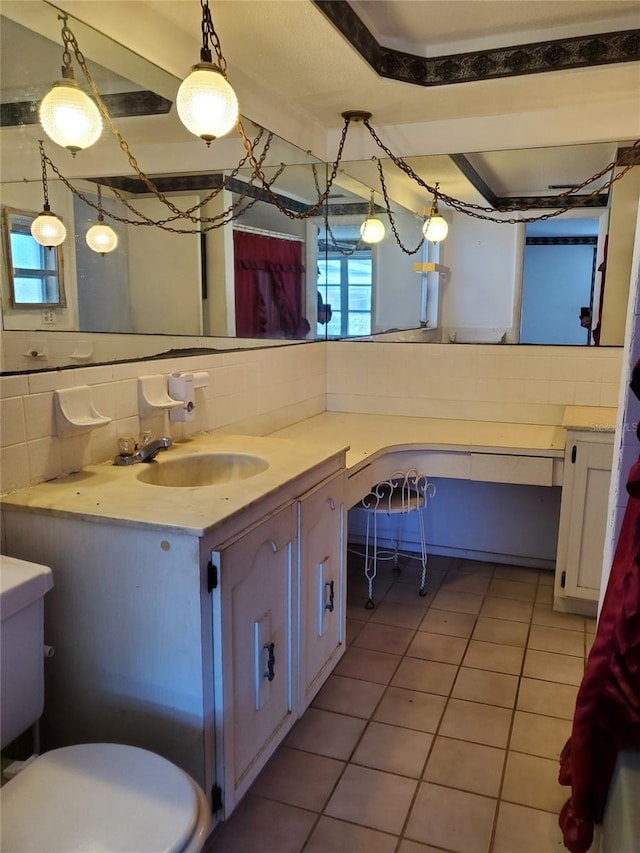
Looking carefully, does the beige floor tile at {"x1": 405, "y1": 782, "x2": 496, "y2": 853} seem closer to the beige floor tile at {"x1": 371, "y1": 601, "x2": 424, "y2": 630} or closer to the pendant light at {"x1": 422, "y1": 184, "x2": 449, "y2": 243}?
the beige floor tile at {"x1": 371, "y1": 601, "x2": 424, "y2": 630}

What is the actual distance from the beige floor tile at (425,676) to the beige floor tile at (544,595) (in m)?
Answer: 0.77

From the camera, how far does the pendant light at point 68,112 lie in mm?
1755

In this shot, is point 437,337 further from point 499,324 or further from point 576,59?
point 576,59

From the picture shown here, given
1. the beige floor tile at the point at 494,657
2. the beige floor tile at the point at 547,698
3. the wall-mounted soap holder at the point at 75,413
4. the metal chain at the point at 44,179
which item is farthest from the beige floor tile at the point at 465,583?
the metal chain at the point at 44,179

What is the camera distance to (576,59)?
252 centimetres

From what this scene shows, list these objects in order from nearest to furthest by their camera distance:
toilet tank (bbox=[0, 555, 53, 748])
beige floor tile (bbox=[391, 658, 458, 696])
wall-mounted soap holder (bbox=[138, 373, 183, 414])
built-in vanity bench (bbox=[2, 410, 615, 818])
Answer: toilet tank (bbox=[0, 555, 53, 748]) < built-in vanity bench (bbox=[2, 410, 615, 818]) < wall-mounted soap holder (bbox=[138, 373, 183, 414]) < beige floor tile (bbox=[391, 658, 458, 696])

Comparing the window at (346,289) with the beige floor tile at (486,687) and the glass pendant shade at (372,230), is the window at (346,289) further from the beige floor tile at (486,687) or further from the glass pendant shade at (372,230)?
the beige floor tile at (486,687)

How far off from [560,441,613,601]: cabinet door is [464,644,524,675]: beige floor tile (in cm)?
45

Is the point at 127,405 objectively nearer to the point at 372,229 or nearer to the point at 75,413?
the point at 75,413

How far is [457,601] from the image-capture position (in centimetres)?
300

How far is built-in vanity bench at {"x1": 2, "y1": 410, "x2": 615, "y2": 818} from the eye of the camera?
4.67ft

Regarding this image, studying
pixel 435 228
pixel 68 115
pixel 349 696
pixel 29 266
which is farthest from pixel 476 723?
pixel 435 228

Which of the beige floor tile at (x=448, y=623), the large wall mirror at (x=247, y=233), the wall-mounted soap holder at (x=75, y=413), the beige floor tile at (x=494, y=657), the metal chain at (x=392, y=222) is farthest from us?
the metal chain at (x=392, y=222)

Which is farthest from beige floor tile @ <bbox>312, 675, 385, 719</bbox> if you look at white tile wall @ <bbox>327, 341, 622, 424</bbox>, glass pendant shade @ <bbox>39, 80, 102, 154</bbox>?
glass pendant shade @ <bbox>39, 80, 102, 154</bbox>
